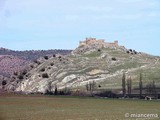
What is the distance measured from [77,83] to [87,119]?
5849 inches

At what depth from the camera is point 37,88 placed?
19888 centimetres

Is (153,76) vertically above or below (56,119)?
above

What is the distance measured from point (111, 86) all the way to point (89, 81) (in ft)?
55.0

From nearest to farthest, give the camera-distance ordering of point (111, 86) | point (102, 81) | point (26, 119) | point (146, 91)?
point (26, 119)
point (146, 91)
point (111, 86)
point (102, 81)

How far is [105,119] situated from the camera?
47062 mm

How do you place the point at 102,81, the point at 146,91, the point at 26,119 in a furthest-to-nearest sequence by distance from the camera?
1. the point at 102,81
2. the point at 146,91
3. the point at 26,119

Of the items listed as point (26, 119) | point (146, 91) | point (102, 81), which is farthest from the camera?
point (102, 81)

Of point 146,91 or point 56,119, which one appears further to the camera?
point 146,91

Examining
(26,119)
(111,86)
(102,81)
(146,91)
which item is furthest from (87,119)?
(102,81)

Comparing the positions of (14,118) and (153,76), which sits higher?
(153,76)

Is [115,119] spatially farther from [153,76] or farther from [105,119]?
[153,76]

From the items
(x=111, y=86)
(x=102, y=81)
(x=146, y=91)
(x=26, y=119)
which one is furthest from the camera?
(x=102, y=81)

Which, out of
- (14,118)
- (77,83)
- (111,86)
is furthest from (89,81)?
(14,118)

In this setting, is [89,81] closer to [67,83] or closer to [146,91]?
[67,83]
